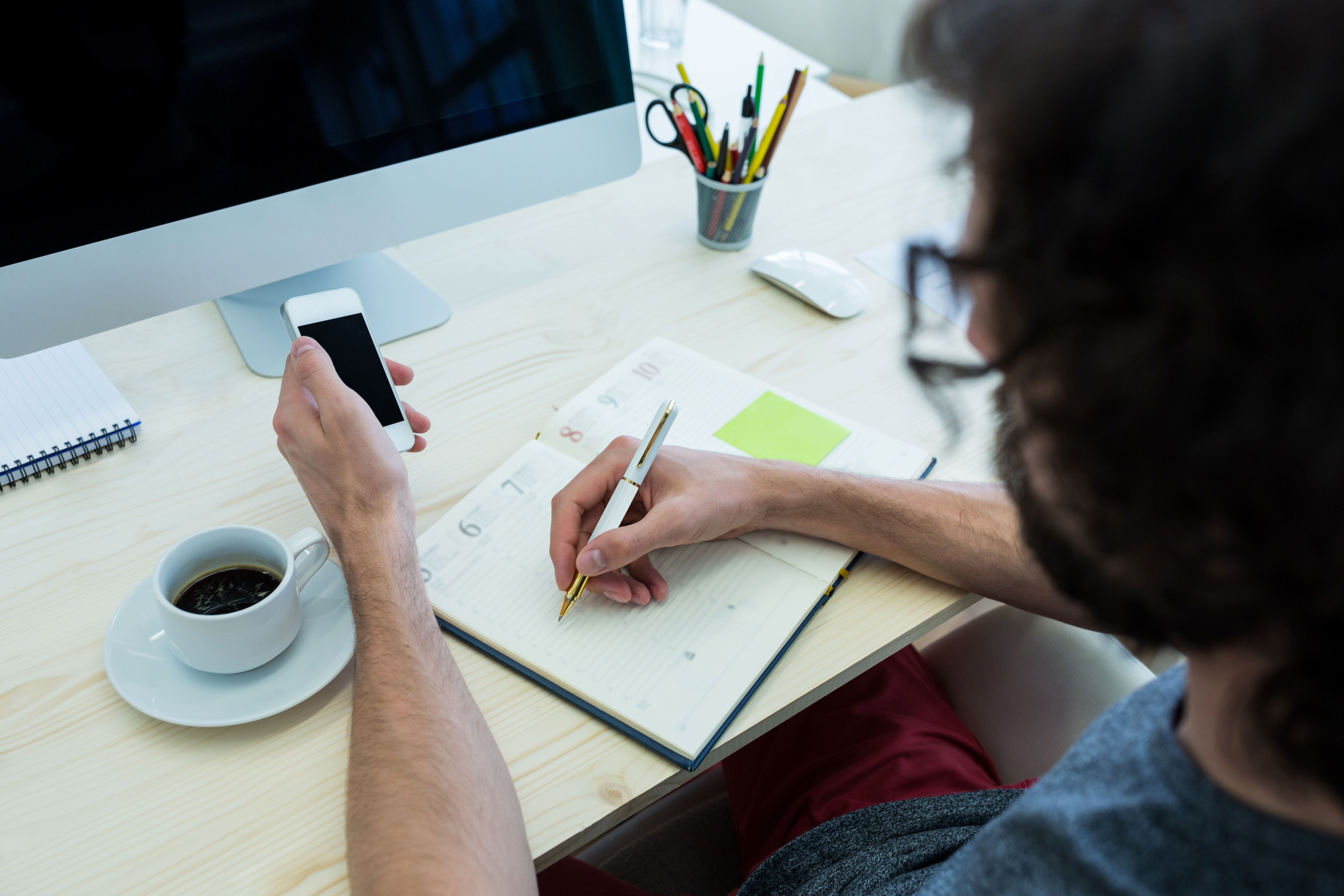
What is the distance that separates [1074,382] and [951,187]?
184 millimetres

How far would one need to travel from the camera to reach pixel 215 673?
62cm

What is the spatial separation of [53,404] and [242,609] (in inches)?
15.4

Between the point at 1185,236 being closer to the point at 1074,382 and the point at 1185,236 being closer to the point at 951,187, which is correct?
the point at 1074,382

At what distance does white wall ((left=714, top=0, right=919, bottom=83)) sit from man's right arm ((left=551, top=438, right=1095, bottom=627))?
6.53ft

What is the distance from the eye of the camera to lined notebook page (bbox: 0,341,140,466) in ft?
2.61

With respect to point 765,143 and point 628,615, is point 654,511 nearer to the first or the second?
point 628,615

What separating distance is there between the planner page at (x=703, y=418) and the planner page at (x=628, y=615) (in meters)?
0.09

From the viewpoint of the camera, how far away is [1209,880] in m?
0.41

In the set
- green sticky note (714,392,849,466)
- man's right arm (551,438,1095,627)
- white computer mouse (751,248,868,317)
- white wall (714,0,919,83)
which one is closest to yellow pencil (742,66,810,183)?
white computer mouse (751,248,868,317)

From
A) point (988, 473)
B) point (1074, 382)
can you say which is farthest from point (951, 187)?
point (988, 473)

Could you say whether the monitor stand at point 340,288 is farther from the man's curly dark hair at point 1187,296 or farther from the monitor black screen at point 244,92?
the man's curly dark hair at point 1187,296

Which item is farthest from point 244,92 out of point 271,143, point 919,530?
point 919,530

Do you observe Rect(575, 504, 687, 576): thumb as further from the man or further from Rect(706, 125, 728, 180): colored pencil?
Rect(706, 125, 728, 180): colored pencil

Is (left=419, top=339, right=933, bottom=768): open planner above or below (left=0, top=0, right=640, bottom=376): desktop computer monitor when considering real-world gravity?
below
